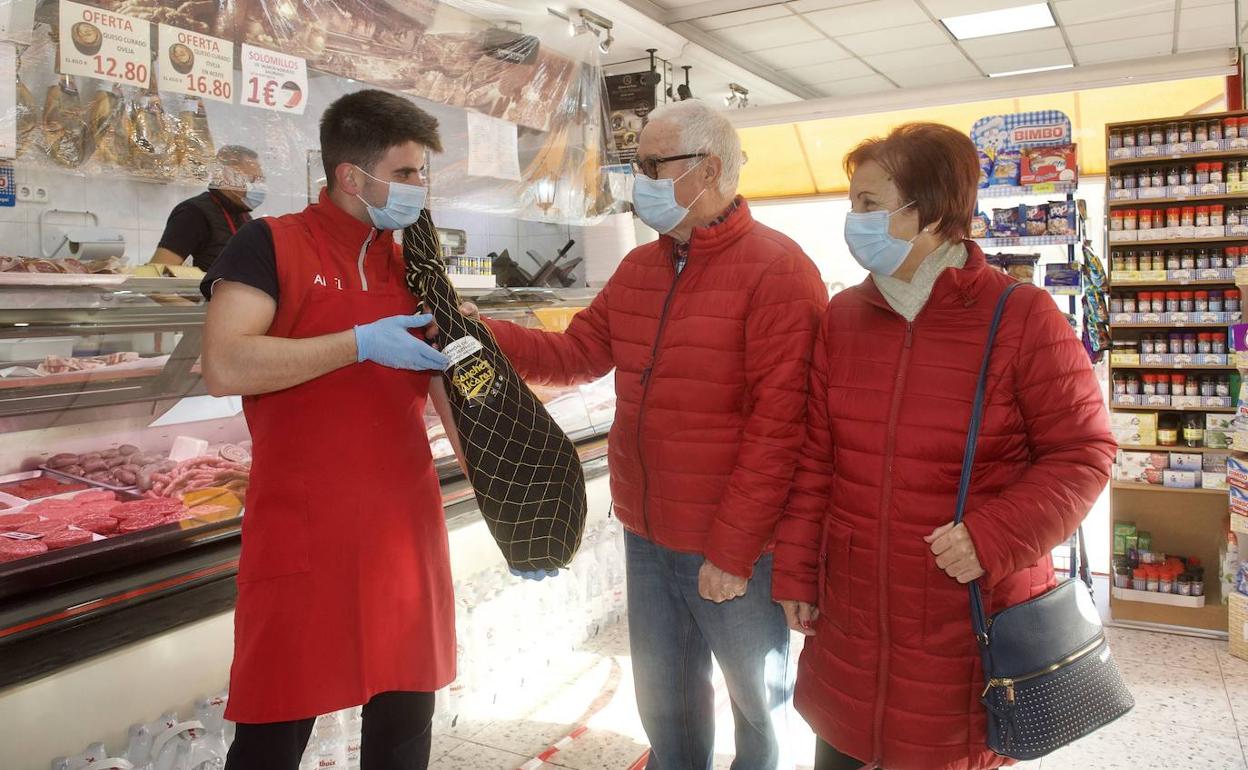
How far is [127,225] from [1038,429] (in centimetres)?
567

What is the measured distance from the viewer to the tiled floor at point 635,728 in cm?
316

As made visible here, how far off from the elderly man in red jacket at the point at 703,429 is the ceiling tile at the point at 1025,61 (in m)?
7.03

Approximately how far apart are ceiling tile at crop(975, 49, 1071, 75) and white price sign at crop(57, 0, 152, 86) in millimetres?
7472

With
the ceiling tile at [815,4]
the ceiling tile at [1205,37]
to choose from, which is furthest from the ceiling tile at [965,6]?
the ceiling tile at [1205,37]

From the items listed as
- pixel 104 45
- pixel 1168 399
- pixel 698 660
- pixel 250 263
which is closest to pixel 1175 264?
pixel 1168 399

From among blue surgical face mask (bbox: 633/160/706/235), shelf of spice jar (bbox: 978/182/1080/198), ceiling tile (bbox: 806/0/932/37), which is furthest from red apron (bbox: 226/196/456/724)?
ceiling tile (bbox: 806/0/932/37)

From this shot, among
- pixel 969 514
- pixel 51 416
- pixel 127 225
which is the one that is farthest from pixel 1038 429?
pixel 127 225

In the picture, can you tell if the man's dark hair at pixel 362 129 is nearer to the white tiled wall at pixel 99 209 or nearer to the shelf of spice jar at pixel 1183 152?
the white tiled wall at pixel 99 209

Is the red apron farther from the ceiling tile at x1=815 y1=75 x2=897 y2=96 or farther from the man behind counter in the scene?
the ceiling tile at x1=815 y1=75 x2=897 y2=96

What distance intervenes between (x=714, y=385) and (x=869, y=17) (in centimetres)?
571

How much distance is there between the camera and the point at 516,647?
3.59 m

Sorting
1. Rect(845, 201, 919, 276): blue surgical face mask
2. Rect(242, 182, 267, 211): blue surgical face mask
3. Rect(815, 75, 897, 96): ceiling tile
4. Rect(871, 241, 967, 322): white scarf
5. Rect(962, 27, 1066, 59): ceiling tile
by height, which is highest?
Rect(815, 75, 897, 96): ceiling tile

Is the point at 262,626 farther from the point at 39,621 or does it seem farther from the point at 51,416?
the point at 51,416

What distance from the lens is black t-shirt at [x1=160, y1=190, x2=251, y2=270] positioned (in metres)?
3.00
